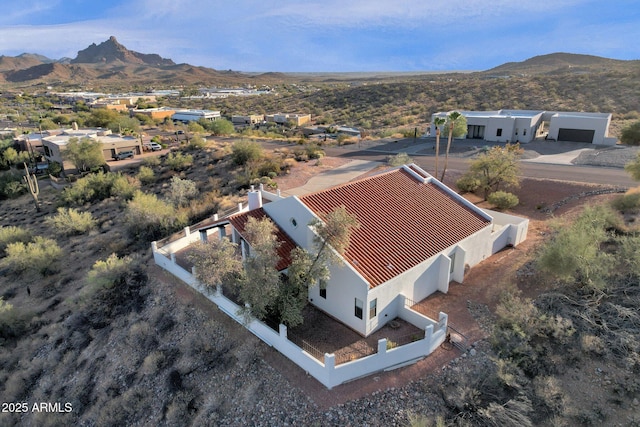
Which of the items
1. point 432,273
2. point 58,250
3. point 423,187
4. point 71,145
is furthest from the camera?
point 71,145

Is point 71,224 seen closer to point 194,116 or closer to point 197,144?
point 197,144

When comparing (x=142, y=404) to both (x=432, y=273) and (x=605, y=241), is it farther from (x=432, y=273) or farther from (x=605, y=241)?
(x=605, y=241)

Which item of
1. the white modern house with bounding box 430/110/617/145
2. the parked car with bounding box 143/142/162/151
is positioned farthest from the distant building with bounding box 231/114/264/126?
the white modern house with bounding box 430/110/617/145

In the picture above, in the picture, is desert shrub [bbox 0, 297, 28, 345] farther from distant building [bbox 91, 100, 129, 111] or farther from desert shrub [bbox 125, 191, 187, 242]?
distant building [bbox 91, 100, 129, 111]

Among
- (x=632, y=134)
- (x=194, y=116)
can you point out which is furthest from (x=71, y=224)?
(x=194, y=116)

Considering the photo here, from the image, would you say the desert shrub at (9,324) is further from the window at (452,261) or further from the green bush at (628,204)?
the green bush at (628,204)

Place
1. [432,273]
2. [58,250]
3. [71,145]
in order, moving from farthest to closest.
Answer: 1. [71,145]
2. [58,250]
3. [432,273]

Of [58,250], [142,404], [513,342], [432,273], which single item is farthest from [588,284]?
[58,250]
